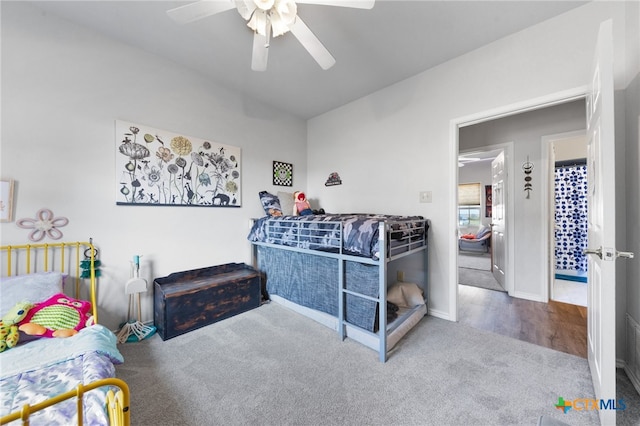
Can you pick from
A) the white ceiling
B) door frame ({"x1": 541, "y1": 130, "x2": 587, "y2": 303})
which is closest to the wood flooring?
door frame ({"x1": 541, "y1": 130, "x2": 587, "y2": 303})

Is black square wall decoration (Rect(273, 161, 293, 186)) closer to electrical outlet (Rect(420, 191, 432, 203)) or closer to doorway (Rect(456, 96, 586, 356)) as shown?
electrical outlet (Rect(420, 191, 432, 203))

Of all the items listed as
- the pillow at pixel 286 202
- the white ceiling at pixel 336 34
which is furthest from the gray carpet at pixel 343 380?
the white ceiling at pixel 336 34

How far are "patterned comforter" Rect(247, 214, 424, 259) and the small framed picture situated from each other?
1.85 meters

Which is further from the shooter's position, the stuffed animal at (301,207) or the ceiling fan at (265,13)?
the stuffed animal at (301,207)

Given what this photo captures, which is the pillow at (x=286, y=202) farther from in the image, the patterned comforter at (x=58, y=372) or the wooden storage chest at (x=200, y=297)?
the patterned comforter at (x=58, y=372)

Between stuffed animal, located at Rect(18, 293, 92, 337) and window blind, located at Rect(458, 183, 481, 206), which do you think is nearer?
stuffed animal, located at Rect(18, 293, 92, 337)

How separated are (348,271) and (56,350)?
178 cm

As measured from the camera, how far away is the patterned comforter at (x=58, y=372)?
833mm

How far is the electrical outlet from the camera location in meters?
2.46

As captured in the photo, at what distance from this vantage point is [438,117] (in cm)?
241

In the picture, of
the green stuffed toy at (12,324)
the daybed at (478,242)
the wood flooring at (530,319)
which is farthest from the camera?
the daybed at (478,242)

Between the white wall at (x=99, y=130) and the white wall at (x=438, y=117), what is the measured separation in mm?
1555

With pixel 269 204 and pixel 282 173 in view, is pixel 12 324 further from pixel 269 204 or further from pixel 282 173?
pixel 282 173

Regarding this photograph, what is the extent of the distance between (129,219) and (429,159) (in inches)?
116
